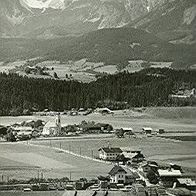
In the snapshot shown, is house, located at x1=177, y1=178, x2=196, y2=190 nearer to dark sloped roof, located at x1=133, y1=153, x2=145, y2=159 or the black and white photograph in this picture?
the black and white photograph

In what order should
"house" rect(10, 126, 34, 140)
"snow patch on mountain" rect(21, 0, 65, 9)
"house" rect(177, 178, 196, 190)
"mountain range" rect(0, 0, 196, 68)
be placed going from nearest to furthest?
1. "house" rect(177, 178, 196, 190)
2. "house" rect(10, 126, 34, 140)
3. "mountain range" rect(0, 0, 196, 68)
4. "snow patch on mountain" rect(21, 0, 65, 9)

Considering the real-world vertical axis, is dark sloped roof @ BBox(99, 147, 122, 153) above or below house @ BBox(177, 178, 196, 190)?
above

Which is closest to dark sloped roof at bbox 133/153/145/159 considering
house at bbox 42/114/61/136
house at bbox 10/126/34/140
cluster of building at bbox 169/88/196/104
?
house at bbox 42/114/61/136

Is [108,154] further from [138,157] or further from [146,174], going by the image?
[146,174]

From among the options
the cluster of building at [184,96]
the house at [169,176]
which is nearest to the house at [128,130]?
the house at [169,176]

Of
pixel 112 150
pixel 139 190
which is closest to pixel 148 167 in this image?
pixel 112 150

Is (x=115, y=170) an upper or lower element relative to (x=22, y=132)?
lower

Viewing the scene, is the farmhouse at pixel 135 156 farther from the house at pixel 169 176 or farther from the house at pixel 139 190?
the house at pixel 139 190
